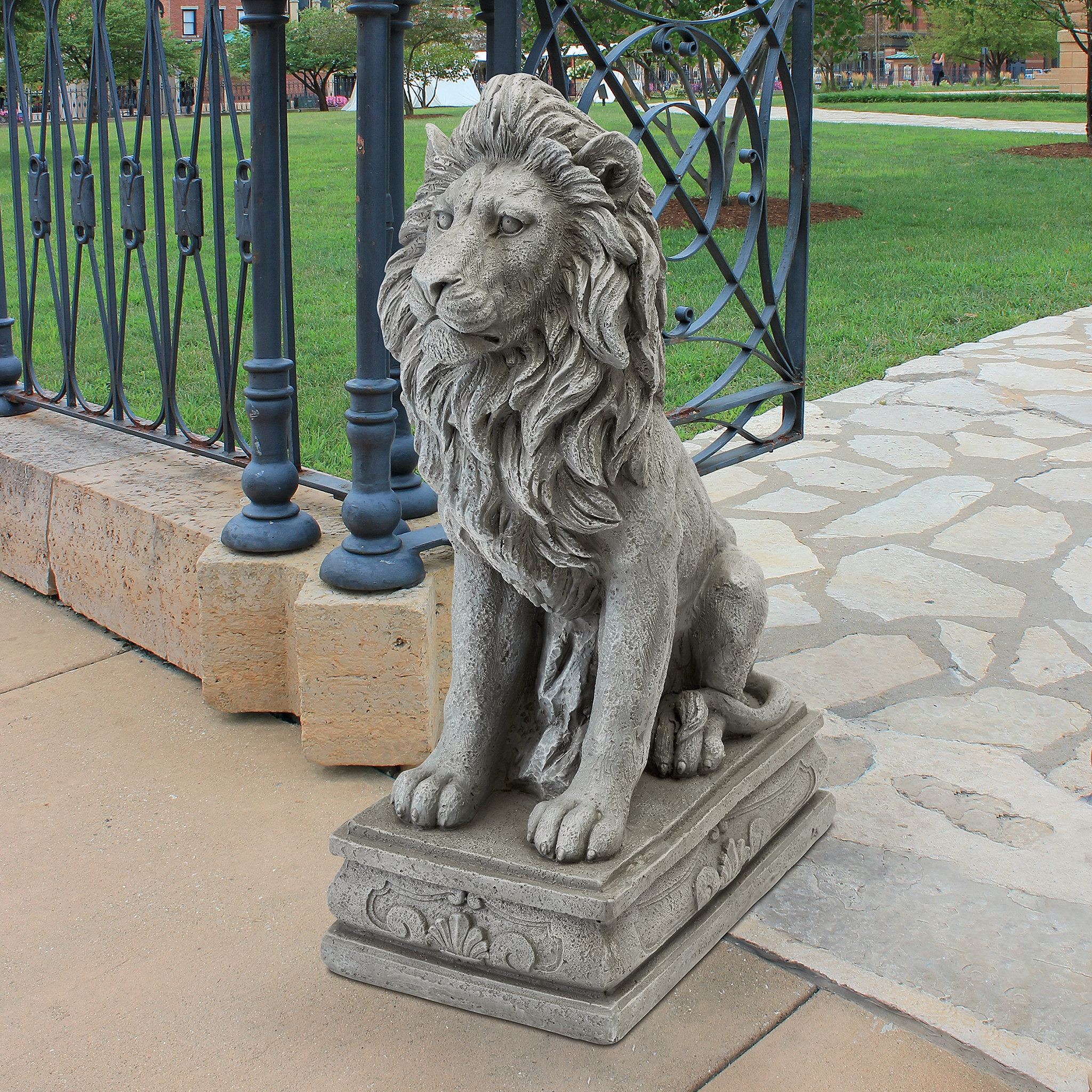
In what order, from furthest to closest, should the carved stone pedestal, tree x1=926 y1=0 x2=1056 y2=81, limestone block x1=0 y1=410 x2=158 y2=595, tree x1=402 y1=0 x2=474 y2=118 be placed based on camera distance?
tree x1=926 y1=0 x2=1056 y2=81
tree x1=402 y1=0 x2=474 y2=118
limestone block x1=0 y1=410 x2=158 y2=595
the carved stone pedestal

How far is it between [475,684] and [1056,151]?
1671 cm

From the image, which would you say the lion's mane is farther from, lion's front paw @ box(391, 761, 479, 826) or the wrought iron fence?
the wrought iron fence

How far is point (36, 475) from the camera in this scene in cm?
388

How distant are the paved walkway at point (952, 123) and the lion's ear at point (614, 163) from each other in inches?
784

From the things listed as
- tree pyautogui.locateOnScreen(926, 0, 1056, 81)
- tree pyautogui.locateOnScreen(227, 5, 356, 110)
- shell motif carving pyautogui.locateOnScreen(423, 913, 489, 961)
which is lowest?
shell motif carving pyautogui.locateOnScreen(423, 913, 489, 961)

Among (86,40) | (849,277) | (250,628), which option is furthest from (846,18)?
(86,40)

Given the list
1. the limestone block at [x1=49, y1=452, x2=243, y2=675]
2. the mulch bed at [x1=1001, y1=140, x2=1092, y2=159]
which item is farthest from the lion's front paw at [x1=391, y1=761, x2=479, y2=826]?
the mulch bed at [x1=1001, y1=140, x2=1092, y2=159]

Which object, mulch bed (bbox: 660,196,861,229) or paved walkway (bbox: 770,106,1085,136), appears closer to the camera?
mulch bed (bbox: 660,196,861,229)

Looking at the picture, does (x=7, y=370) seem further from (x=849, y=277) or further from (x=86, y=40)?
(x=86, y=40)

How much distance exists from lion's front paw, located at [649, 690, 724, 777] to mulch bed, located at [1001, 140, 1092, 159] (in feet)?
51.0

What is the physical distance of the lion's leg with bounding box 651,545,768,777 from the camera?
7.79 feet

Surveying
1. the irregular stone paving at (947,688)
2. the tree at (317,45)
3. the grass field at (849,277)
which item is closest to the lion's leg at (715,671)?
the irregular stone paving at (947,688)

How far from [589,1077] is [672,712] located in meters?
0.71

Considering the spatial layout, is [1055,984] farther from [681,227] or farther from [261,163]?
[681,227]
